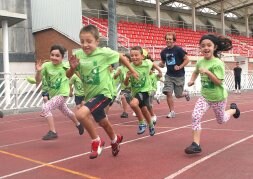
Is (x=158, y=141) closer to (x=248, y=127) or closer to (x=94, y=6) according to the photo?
(x=248, y=127)

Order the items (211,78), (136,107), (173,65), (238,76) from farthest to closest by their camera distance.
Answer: (238,76) → (173,65) → (136,107) → (211,78)

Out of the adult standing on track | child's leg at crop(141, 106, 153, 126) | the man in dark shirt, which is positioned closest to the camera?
child's leg at crop(141, 106, 153, 126)

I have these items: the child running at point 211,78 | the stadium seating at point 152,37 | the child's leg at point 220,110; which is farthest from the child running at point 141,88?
the stadium seating at point 152,37

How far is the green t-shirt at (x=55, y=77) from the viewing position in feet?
22.4

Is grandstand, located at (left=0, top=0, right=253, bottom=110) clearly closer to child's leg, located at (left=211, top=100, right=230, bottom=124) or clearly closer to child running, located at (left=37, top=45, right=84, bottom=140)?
child running, located at (left=37, top=45, right=84, bottom=140)

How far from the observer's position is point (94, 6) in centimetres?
3312

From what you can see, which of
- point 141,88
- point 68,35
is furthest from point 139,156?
point 68,35

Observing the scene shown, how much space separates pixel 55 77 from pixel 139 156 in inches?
97.8

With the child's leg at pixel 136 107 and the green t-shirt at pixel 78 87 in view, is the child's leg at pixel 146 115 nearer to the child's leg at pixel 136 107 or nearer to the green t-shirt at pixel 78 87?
the child's leg at pixel 136 107

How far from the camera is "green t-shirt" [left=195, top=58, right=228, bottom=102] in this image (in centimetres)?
534

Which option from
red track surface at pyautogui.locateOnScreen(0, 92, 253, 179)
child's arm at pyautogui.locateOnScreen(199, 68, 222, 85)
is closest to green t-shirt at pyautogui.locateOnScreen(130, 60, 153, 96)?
red track surface at pyautogui.locateOnScreen(0, 92, 253, 179)

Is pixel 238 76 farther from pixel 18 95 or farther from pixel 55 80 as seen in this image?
pixel 55 80

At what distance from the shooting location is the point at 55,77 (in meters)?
6.85

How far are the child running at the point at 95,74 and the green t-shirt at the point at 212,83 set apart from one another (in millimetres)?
1141
